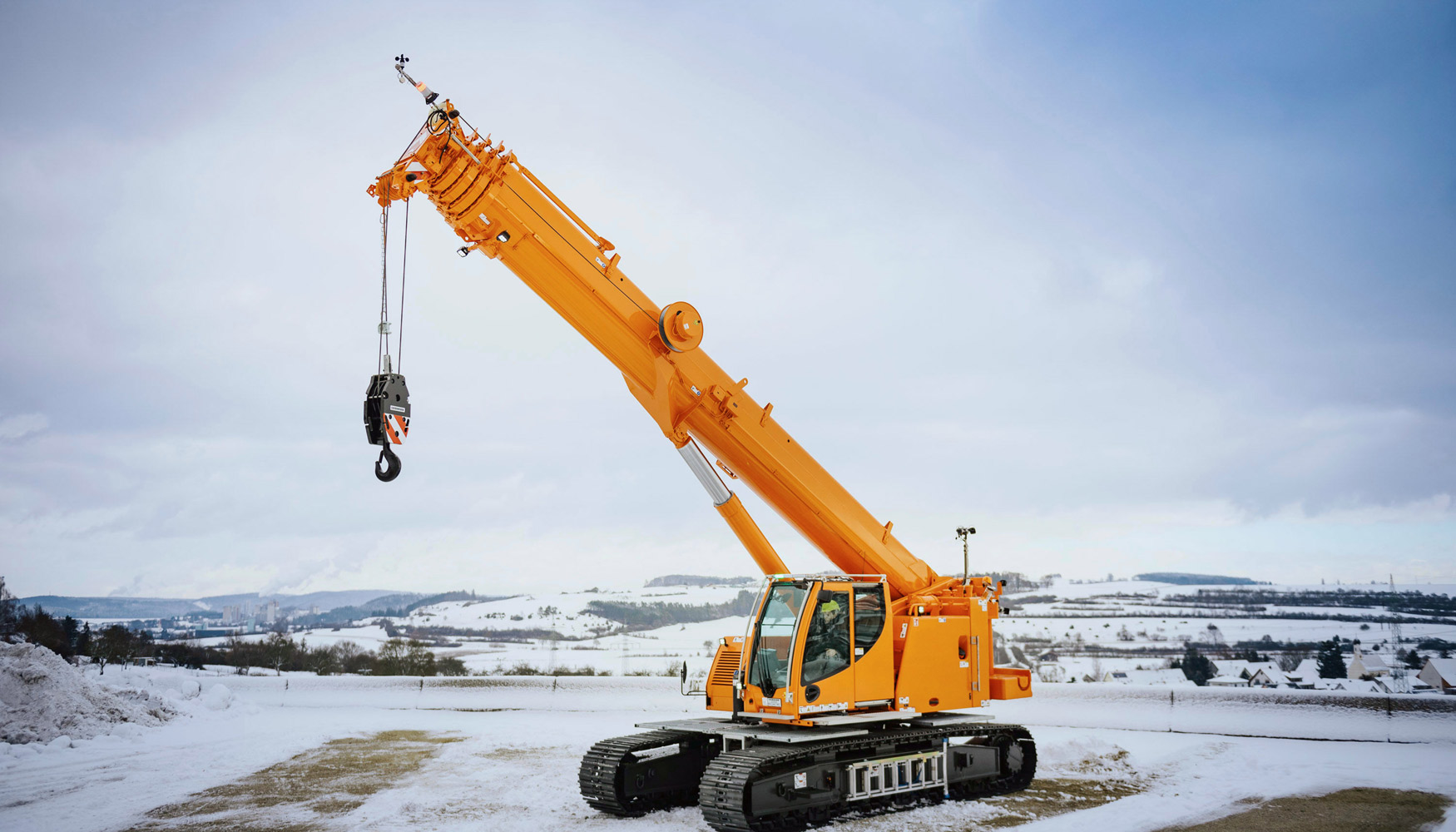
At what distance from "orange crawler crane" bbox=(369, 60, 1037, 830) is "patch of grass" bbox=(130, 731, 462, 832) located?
2.99 metres

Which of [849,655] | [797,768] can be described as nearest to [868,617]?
[849,655]

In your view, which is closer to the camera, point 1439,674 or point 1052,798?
point 1052,798

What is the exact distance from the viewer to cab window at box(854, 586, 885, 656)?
928 cm

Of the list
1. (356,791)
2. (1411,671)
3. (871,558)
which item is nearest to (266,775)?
(356,791)

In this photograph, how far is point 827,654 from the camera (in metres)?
8.89

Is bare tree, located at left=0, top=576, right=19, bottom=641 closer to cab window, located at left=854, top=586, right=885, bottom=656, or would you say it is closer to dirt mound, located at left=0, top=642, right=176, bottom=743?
dirt mound, located at left=0, top=642, right=176, bottom=743

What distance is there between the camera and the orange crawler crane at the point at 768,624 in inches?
338

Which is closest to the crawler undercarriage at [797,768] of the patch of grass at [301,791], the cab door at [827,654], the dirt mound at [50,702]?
the cab door at [827,654]

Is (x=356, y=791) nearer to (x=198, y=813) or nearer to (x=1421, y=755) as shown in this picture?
(x=198, y=813)

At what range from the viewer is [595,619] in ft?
120

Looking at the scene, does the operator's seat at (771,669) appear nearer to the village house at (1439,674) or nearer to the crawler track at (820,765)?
the crawler track at (820,765)

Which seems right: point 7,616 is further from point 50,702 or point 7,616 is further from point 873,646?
point 873,646

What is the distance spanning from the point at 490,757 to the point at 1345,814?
10757mm

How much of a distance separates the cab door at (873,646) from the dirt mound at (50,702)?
→ 11.9 m
